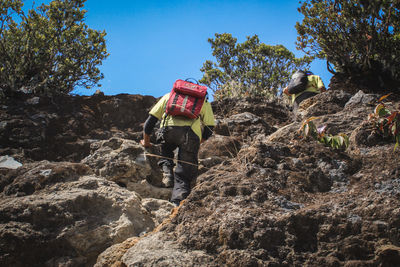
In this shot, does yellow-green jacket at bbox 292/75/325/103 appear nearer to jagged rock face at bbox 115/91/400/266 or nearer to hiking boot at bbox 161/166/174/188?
hiking boot at bbox 161/166/174/188

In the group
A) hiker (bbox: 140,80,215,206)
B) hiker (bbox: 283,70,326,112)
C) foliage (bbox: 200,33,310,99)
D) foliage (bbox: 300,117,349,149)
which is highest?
foliage (bbox: 200,33,310,99)

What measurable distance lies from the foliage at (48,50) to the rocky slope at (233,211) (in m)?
4.39

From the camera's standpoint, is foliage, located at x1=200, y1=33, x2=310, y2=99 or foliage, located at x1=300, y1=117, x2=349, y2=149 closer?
foliage, located at x1=300, y1=117, x2=349, y2=149

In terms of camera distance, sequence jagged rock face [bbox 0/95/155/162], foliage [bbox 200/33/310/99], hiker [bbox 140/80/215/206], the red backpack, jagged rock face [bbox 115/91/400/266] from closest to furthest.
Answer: jagged rock face [bbox 115/91/400/266] → hiker [bbox 140/80/215/206] → the red backpack → jagged rock face [bbox 0/95/155/162] → foliage [bbox 200/33/310/99]

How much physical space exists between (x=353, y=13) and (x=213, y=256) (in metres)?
8.72

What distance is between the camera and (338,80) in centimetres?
901

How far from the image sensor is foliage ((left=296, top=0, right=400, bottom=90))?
841cm

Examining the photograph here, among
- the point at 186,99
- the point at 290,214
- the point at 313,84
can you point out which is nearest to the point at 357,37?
the point at 313,84

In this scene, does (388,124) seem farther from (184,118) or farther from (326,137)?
(184,118)

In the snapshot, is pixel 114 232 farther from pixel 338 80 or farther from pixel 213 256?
pixel 338 80

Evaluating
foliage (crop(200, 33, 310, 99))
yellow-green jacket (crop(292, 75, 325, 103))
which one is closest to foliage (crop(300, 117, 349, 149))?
yellow-green jacket (crop(292, 75, 325, 103))

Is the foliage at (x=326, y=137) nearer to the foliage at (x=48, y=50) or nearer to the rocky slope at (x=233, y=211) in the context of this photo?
the rocky slope at (x=233, y=211)

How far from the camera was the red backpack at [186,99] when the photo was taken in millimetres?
4930

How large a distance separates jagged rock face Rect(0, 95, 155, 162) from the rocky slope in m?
1.46
